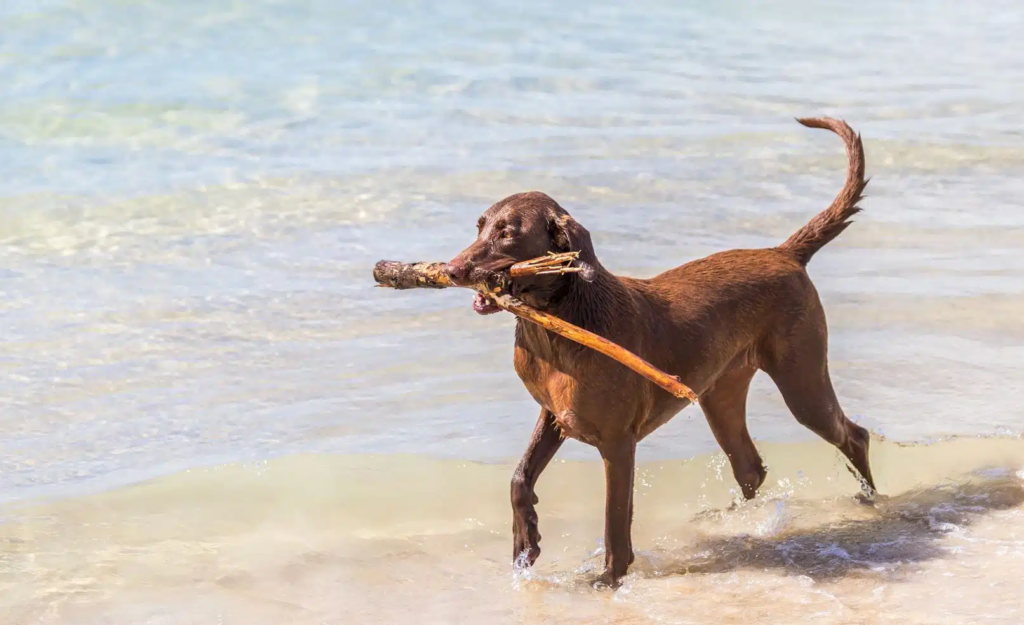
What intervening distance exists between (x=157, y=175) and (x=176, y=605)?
7.07m

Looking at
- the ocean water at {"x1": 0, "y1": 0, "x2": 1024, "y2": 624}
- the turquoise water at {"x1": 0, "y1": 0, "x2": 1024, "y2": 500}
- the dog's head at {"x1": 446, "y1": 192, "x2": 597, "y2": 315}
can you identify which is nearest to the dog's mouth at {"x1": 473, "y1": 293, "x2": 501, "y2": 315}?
the dog's head at {"x1": 446, "y1": 192, "x2": 597, "y2": 315}

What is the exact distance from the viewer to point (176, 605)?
5.38 meters

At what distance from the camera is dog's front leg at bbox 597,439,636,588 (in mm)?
5340

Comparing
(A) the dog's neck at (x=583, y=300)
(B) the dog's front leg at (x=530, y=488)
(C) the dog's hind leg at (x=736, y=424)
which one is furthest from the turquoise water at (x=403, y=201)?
(A) the dog's neck at (x=583, y=300)

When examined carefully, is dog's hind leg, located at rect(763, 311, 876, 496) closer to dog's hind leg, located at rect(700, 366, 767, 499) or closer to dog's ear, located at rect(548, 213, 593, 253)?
dog's hind leg, located at rect(700, 366, 767, 499)

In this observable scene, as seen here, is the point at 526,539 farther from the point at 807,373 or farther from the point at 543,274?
the point at 807,373

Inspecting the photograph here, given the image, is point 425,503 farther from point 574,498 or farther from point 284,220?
point 284,220

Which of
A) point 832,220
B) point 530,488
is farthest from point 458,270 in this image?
point 832,220

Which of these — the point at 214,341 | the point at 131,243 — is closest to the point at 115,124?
the point at 131,243

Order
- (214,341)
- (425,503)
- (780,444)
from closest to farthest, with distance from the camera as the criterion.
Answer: (425,503), (780,444), (214,341)

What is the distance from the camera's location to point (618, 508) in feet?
17.7

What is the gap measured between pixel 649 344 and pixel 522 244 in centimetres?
86

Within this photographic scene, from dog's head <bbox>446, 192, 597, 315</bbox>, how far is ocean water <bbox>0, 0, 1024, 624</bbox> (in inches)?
54.1

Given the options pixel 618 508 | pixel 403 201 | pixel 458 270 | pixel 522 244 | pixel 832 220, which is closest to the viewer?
pixel 458 270
